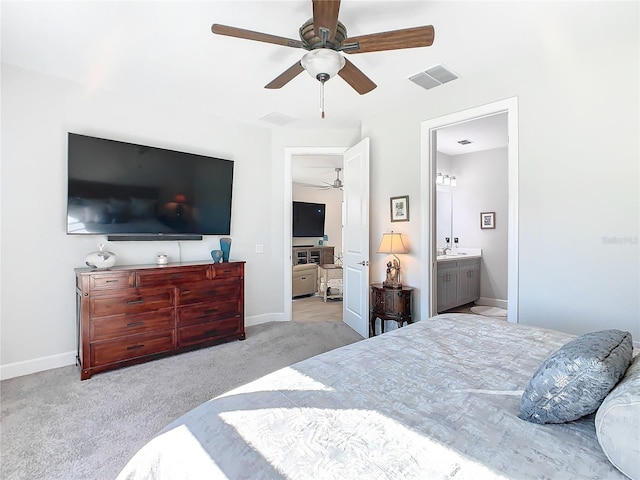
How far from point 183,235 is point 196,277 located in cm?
58

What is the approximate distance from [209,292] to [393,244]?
2.05 meters

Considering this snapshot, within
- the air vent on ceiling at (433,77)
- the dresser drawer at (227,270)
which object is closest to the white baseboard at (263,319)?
the dresser drawer at (227,270)

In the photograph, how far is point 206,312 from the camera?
3305 millimetres

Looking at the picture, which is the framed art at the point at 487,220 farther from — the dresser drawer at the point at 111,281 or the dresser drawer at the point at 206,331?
the dresser drawer at the point at 111,281

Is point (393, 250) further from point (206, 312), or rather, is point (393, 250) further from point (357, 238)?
point (206, 312)

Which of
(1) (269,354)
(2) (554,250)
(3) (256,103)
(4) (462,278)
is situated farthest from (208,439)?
(4) (462,278)

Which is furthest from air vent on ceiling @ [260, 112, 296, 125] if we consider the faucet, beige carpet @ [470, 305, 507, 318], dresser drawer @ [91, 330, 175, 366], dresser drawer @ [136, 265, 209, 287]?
beige carpet @ [470, 305, 507, 318]

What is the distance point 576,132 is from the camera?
97.2 inches

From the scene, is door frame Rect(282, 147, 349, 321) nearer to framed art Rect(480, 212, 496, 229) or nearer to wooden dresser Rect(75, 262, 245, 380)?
wooden dresser Rect(75, 262, 245, 380)

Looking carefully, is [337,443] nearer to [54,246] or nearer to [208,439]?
[208,439]

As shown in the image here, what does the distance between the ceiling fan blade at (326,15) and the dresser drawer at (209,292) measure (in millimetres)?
2524

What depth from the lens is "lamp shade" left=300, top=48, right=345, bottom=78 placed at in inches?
71.7

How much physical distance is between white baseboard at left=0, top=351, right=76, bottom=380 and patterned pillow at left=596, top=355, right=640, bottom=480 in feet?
12.5

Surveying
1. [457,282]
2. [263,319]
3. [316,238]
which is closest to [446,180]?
[457,282]
